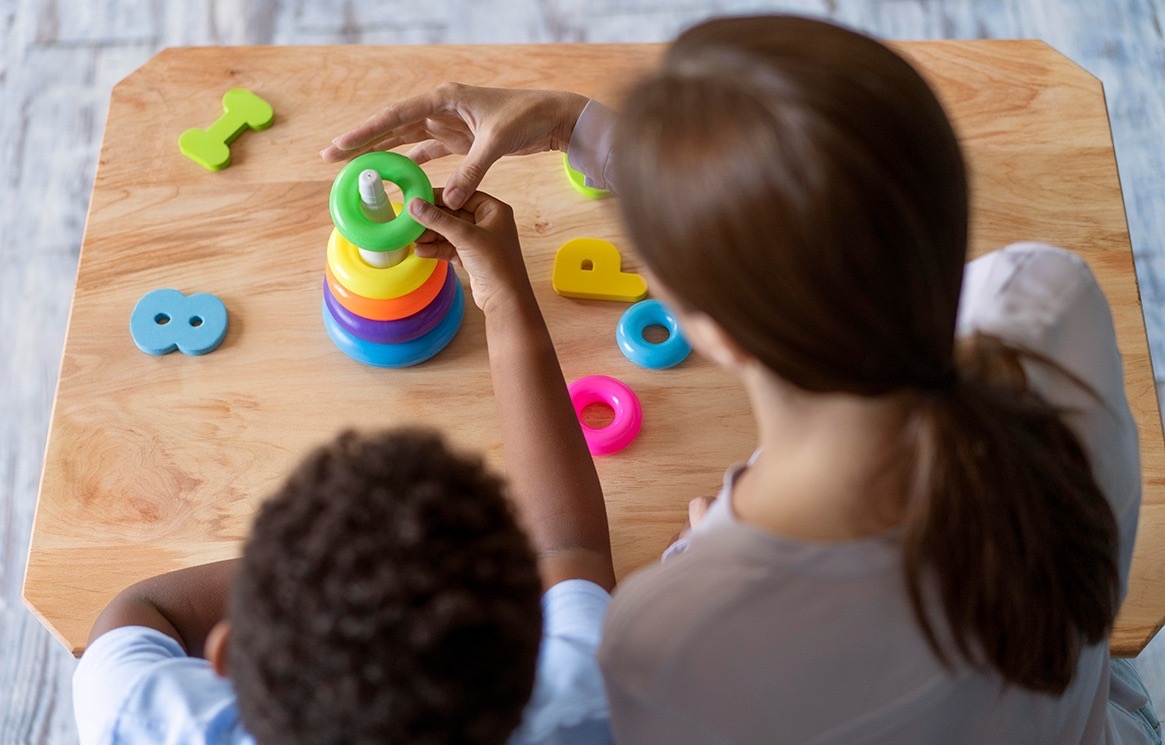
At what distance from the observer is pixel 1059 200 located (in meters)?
0.94

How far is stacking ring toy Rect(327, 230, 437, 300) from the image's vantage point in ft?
2.74

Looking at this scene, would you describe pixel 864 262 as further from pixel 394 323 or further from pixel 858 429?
pixel 394 323

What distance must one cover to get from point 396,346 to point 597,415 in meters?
0.18

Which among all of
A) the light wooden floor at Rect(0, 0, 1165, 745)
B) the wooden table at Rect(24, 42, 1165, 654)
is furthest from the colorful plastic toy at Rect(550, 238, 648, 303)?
the light wooden floor at Rect(0, 0, 1165, 745)

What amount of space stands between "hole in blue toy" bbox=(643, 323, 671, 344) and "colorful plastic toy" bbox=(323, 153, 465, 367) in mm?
165

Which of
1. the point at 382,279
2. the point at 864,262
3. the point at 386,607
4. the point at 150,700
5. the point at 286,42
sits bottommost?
the point at 286,42

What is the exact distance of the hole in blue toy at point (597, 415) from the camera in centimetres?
86

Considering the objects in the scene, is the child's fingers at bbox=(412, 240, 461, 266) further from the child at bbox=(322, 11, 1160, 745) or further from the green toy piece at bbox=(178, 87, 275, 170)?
the child at bbox=(322, 11, 1160, 745)

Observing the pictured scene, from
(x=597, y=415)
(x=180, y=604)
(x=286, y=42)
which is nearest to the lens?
(x=180, y=604)

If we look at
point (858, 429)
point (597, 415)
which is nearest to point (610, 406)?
point (597, 415)

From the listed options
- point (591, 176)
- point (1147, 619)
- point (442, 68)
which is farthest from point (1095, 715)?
point (442, 68)

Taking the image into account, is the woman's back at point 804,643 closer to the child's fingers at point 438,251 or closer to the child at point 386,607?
the child at point 386,607

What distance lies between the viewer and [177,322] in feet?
2.86

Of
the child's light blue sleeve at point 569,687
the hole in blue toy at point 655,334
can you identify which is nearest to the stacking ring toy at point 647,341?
the hole in blue toy at point 655,334
